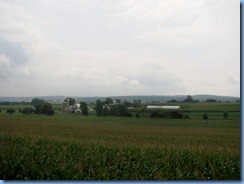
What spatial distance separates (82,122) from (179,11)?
2.45m

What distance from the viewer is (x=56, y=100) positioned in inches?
198

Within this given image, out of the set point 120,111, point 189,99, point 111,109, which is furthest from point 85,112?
point 189,99

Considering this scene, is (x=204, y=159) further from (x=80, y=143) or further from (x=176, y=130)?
(x=80, y=143)

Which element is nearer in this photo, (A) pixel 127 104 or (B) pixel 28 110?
(A) pixel 127 104

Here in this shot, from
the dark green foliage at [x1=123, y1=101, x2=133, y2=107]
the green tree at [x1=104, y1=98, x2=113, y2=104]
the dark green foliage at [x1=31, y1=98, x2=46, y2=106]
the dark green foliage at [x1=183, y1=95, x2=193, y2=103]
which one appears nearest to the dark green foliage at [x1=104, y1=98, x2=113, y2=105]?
Result: the green tree at [x1=104, y1=98, x2=113, y2=104]

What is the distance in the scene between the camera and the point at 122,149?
5781 millimetres

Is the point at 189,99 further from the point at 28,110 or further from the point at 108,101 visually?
the point at 28,110

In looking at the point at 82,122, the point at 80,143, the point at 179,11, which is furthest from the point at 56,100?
the point at 179,11

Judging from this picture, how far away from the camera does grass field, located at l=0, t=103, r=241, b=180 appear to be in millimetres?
4523

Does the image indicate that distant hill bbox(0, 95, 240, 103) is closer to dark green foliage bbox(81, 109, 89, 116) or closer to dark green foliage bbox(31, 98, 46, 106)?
dark green foliage bbox(31, 98, 46, 106)

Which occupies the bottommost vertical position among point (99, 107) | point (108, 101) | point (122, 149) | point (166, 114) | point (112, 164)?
point (112, 164)

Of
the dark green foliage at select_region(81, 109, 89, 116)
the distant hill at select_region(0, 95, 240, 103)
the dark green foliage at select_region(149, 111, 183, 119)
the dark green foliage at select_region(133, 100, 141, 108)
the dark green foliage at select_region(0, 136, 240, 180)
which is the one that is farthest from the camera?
the dark green foliage at select_region(149, 111, 183, 119)

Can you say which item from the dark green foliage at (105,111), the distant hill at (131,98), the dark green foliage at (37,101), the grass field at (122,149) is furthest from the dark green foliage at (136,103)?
the dark green foliage at (37,101)

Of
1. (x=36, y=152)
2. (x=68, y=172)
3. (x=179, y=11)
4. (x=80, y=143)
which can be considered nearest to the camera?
(x=68, y=172)
